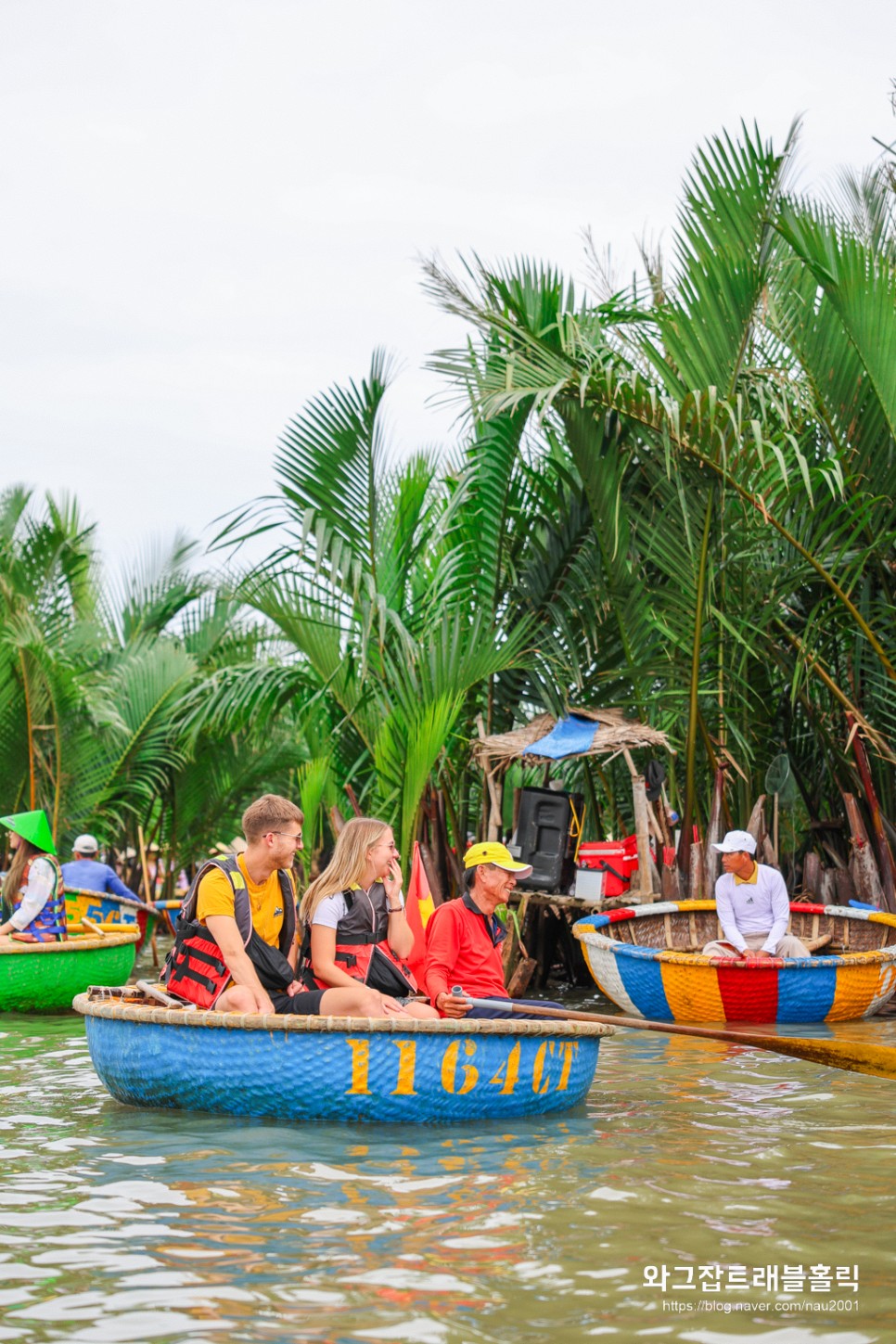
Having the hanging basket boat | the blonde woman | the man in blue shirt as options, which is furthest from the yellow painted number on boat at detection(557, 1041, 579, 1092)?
the man in blue shirt

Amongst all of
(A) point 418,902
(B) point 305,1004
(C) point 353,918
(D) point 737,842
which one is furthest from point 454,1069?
(D) point 737,842

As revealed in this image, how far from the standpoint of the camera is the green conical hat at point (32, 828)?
37.7 feet

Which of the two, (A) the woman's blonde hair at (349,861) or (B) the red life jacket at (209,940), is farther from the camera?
(A) the woman's blonde hair at (349,861)

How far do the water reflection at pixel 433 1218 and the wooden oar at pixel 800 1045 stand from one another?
0.99 feet

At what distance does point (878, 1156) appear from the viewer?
643 centimetres

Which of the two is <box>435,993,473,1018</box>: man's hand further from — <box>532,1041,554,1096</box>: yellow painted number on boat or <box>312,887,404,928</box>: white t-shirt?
<box>312,887,404,928</box>: white t-shirt

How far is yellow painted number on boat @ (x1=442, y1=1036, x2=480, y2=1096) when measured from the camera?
6965 mm

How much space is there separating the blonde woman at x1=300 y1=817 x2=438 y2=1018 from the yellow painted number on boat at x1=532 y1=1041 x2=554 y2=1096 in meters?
0.63

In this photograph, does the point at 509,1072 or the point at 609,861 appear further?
the point at 609,861

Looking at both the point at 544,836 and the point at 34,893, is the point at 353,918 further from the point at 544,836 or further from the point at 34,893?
the point at 544,836

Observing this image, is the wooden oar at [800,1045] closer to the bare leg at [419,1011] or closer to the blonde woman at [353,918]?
the bare leg at [419,1011]

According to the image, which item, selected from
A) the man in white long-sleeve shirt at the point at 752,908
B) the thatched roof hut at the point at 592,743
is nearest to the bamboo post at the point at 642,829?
the thatched roof hut at the point at 592,743

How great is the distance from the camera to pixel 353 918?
7.64m

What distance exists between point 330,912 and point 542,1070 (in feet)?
4.28
